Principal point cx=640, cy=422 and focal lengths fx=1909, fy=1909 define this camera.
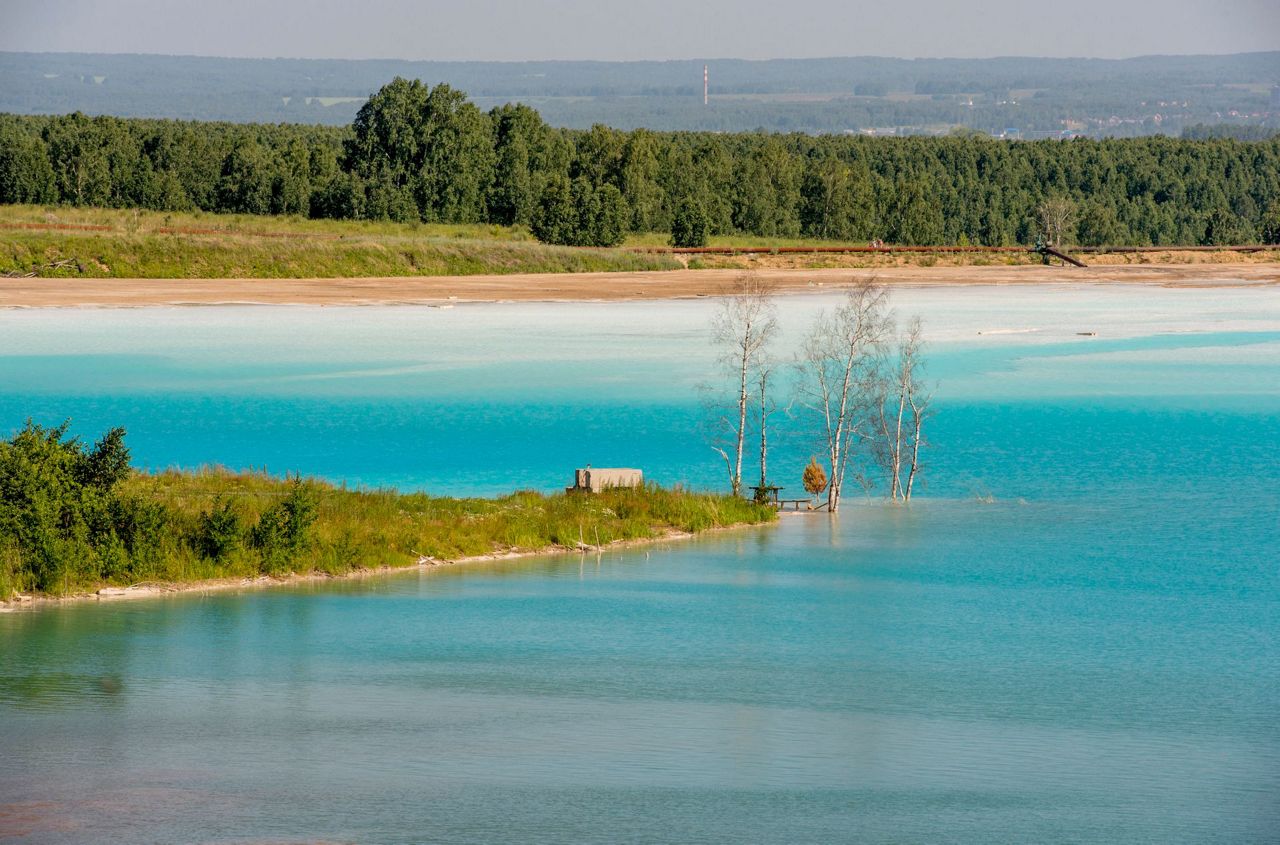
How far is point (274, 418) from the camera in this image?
4791 cm

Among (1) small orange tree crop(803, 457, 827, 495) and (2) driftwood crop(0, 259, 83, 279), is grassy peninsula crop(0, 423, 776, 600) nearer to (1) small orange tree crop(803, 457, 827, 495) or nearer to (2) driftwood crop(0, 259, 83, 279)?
(1) small orange tree crop(803, 457, 827, 495)

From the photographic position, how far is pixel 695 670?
22.2 m

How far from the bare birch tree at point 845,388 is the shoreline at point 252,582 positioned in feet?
25.6

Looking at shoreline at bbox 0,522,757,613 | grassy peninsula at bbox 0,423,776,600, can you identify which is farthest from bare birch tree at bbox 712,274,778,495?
shoreline at bbox 0,522,757,613

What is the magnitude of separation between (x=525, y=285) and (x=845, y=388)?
54.1 meters

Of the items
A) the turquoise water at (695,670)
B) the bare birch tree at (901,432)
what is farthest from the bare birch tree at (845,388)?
the turquoise water at (695,670)

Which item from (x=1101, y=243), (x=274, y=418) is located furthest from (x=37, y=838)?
(x=1101, y=243)

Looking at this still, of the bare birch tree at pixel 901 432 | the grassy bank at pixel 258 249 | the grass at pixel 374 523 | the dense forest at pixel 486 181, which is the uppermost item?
the dense forest at pixel 486 181

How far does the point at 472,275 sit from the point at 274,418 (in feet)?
149

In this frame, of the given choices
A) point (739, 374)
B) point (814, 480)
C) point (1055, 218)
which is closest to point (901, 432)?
point (814, 480)

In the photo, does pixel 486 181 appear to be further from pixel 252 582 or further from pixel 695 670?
pixel 695 670

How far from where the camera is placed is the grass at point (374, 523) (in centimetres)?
2555

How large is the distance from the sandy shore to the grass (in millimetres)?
42600

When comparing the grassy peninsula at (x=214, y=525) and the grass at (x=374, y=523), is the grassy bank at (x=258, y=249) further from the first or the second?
the grassy peninsula at (x=214, y=525)
